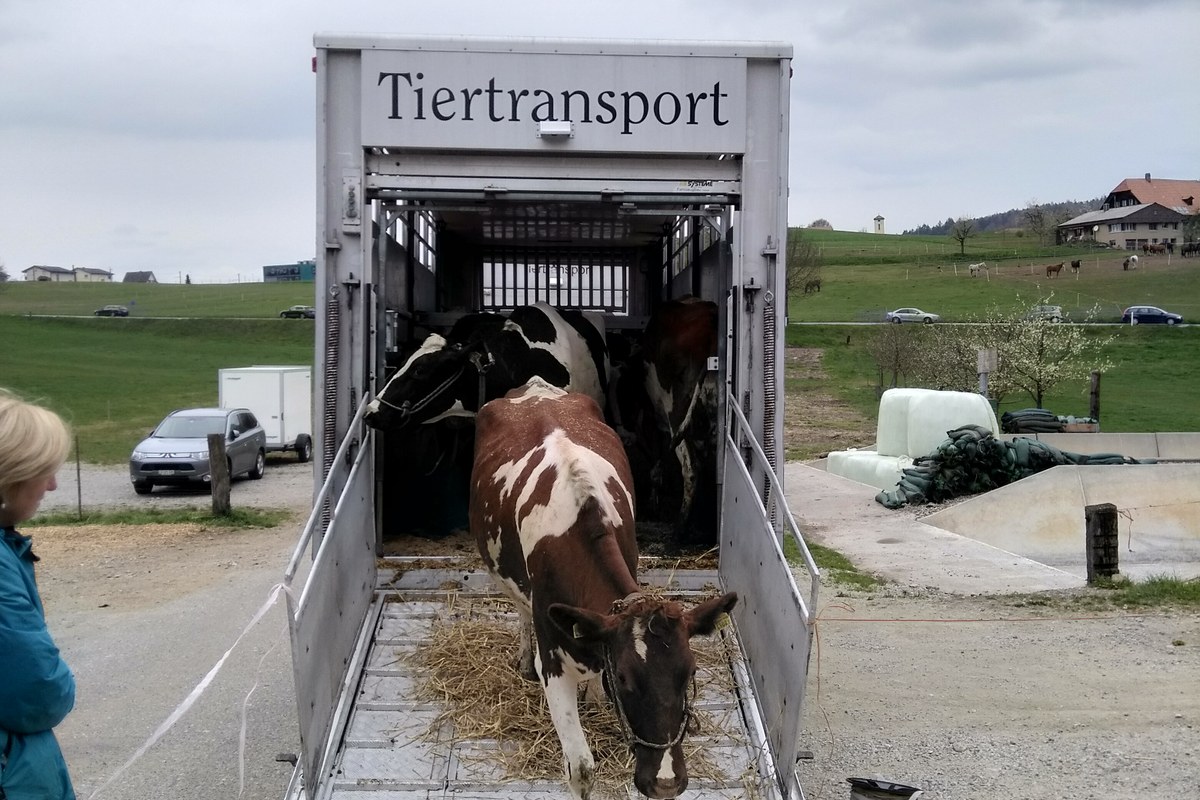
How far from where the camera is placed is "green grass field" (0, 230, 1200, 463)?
3497 cm

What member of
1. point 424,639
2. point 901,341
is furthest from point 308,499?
point 901,341

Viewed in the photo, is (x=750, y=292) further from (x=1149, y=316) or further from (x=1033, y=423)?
(x=1149, y=316)

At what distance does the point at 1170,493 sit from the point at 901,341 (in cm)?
1981

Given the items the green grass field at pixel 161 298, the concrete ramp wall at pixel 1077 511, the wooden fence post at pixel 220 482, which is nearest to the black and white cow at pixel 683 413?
the concrete ramp wall at pixel 1077 511

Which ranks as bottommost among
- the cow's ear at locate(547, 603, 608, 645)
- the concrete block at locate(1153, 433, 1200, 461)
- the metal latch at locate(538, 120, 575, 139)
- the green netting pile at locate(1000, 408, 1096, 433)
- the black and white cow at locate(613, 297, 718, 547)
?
the concrete block at locate(1153, 433, 1200, 461)

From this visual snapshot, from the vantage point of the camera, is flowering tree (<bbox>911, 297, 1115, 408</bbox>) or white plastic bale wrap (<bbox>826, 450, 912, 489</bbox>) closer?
white plastic bale wrap (<bbox>826, 450, 912, 489</bbox>)

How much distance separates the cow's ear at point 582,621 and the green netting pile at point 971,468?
45.8 feet

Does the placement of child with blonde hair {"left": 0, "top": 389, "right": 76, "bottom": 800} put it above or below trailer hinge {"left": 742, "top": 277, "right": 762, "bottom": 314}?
below

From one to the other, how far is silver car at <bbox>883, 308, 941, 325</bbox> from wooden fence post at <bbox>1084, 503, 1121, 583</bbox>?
4040 centimetres

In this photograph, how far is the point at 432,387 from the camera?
7125mm

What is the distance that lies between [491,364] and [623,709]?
3.98 m

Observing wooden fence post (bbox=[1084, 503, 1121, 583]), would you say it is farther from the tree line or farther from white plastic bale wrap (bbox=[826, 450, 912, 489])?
the tree line

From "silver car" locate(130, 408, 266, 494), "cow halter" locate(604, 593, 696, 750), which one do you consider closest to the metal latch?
"cow halter" locate(604, 593, 696, 750)

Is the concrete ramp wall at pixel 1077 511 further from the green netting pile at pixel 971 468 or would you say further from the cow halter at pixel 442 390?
the cow halter at pixel 442 390
